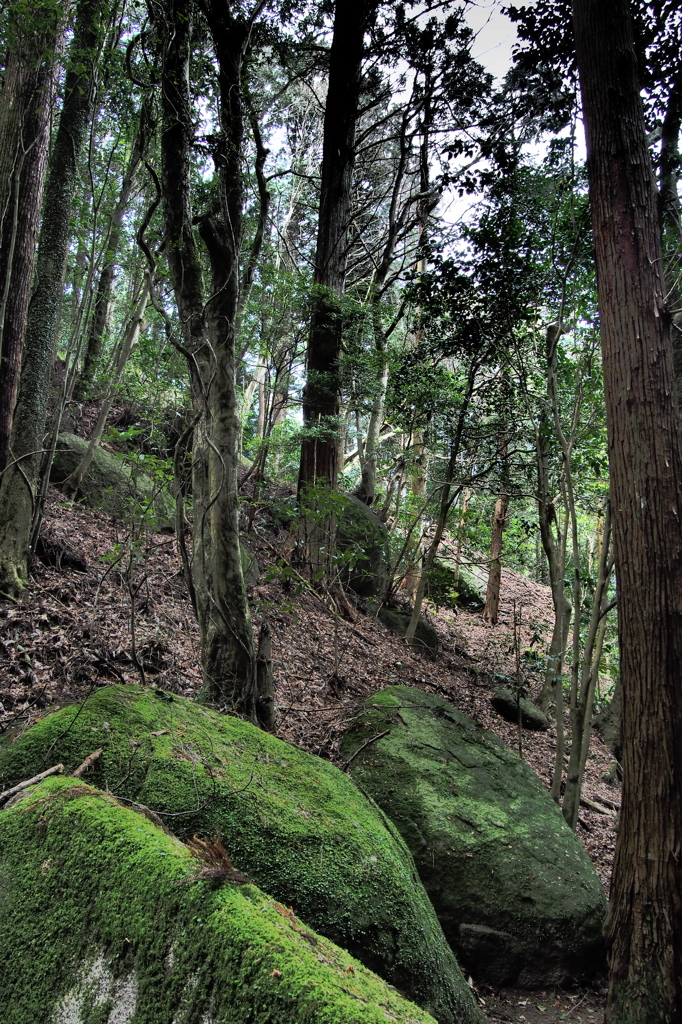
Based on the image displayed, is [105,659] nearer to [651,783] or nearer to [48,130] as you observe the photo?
[651,783]

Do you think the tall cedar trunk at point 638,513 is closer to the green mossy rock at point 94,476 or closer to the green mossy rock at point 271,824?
the green mossy rock at point 271,824

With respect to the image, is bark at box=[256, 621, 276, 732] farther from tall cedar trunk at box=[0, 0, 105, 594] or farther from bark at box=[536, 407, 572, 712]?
bark at box=[536, 407, 572, 712]

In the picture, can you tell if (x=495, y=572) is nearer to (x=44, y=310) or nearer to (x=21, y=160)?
(x=44, y=310)

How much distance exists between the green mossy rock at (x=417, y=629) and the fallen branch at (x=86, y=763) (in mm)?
8083

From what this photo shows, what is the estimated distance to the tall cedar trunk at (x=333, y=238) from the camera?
32.3 feet

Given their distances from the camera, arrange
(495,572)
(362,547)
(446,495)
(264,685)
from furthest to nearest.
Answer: (495,572) → (446,495) → (362,547) → (264,685)

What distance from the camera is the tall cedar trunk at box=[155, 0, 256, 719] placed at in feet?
14.3

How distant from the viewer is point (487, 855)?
4.31 m

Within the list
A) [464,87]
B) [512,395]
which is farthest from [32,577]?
[464,87]

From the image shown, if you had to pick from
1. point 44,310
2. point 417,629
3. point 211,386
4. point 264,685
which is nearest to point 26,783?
point 264,685

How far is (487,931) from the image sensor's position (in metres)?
3.99

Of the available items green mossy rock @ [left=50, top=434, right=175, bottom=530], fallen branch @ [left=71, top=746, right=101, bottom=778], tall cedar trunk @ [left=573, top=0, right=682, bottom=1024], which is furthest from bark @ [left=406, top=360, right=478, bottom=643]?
fallen branch @ [left=71, top=746, right=101, bottom=778]

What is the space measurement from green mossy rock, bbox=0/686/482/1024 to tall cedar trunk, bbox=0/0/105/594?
326cm

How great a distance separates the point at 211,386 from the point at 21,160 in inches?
118
